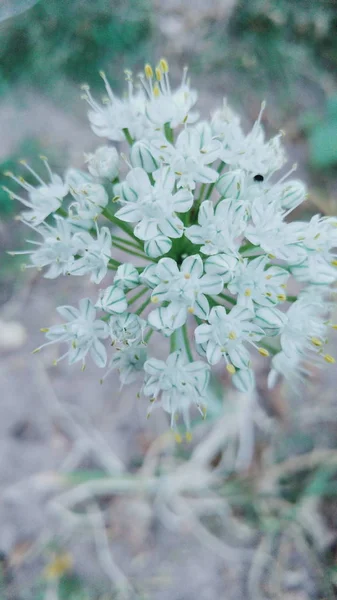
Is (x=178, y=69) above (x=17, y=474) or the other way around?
above

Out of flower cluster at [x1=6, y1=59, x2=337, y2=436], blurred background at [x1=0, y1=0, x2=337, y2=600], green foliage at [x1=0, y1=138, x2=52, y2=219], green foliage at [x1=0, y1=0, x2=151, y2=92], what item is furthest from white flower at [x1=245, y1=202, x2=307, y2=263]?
green foliage at [x1=0, y1=0, x2=151, y2=92]

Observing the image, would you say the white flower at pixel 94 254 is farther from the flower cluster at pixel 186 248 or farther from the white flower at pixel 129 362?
the white flower at pixel 129 362

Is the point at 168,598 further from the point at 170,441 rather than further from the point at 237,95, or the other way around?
the point at 237,95

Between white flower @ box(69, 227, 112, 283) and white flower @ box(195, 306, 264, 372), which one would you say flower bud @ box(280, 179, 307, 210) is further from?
white flower @ box(69, 227, 112, 283)

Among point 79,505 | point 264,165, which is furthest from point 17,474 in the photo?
point 264,165

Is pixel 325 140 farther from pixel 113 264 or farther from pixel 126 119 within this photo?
pixel 113 264

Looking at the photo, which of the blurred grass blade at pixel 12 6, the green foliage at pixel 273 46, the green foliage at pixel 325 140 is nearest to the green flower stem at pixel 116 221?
the blurred grass blade at pixel 12 6

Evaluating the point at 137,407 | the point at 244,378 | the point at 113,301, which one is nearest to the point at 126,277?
the point at 113,301
